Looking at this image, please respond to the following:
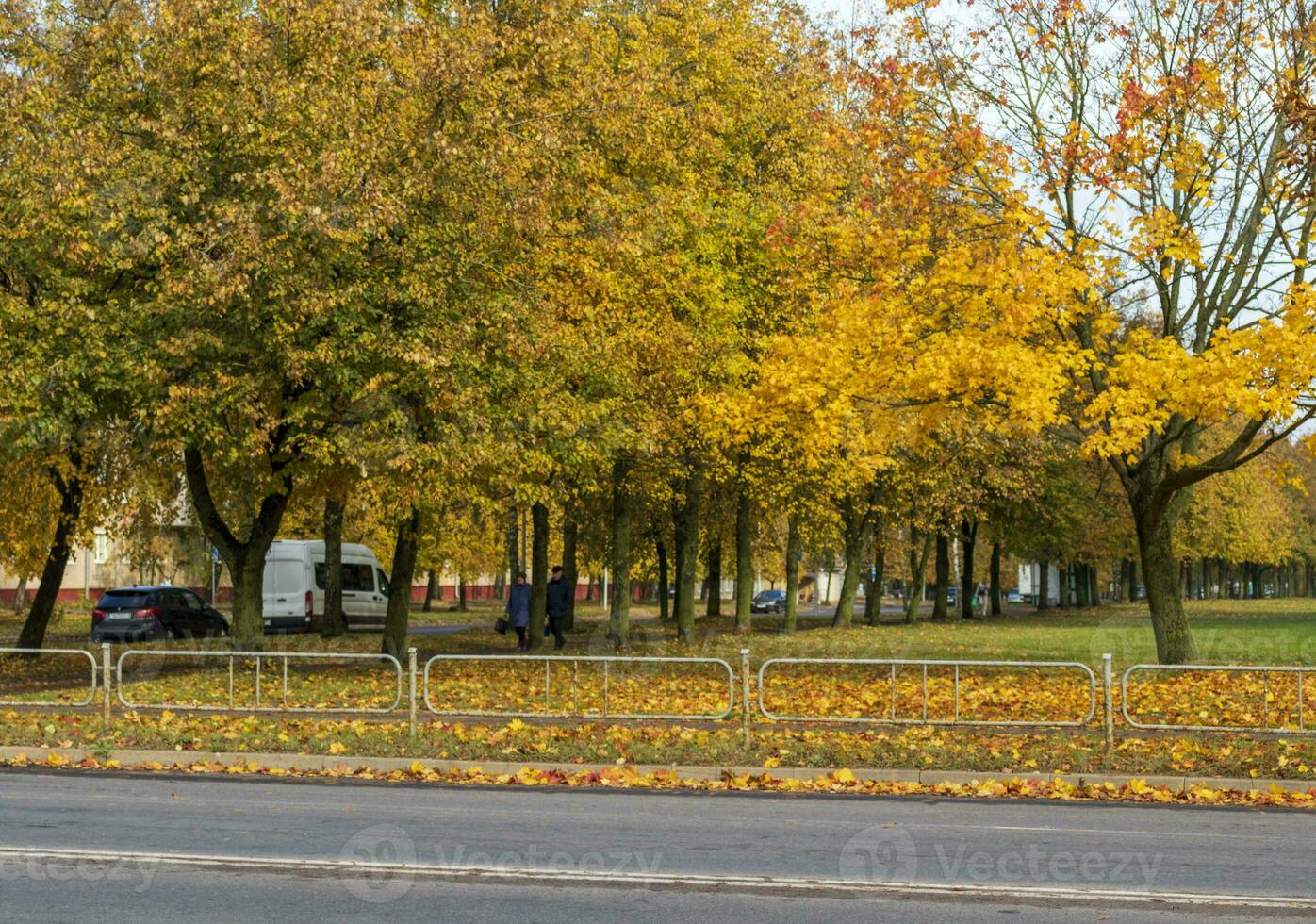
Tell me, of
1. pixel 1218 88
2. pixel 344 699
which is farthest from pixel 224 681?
pixel 1218 88

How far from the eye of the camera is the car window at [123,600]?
A: 4034 cm

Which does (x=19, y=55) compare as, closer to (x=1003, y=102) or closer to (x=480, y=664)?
(x=480, y=664)

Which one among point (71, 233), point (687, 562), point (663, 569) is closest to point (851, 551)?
point (663, 569)

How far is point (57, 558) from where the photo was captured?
3166 centimetres

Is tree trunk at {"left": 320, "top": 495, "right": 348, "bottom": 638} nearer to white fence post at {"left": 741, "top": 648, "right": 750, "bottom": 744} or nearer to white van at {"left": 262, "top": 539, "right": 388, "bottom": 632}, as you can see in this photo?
white van at {"left": 262, "top": 539, "right": 388, "bottom": 632}

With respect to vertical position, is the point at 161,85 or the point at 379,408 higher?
the point at 161,85

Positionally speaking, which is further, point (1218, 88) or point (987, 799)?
point (1218, 88)

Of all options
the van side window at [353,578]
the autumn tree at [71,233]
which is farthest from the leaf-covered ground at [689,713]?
the van side window at [353,578]

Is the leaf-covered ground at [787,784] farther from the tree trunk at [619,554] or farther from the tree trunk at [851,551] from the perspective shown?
the tree trunk at [851,551]

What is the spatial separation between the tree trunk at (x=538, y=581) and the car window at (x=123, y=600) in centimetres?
1128

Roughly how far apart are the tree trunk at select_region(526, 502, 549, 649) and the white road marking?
79.1 feet

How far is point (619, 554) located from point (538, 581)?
3.56m

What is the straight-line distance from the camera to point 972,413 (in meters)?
24.7

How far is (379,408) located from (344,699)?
5.78 meters
